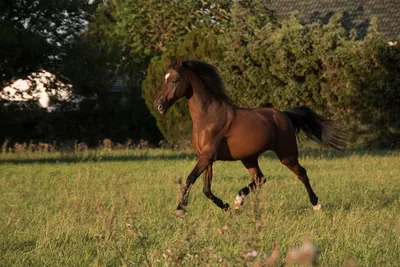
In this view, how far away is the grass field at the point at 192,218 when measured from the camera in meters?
5.79

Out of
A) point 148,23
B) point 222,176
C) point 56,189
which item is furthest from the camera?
point 148,23

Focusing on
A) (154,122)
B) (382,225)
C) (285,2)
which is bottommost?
(154,122)

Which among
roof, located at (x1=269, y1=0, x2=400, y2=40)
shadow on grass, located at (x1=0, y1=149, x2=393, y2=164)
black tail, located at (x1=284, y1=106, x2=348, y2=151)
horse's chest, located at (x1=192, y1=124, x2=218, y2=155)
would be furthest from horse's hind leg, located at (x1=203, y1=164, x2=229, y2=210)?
roof, located at (x1=269, y1=0, x2=400, y2=40)

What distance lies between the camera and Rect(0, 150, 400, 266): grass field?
19.0 feet

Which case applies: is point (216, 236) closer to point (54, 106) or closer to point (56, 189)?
point (56, 189)

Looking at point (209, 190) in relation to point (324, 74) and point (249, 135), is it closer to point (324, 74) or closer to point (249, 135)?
point (249, 135)

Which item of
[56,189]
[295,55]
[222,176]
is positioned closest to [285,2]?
[295,55]

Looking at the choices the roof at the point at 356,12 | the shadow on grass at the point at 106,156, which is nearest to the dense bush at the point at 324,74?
the shadow on grass at the point at 106,156

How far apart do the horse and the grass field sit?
0.45 metres

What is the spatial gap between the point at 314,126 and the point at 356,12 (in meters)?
18.0

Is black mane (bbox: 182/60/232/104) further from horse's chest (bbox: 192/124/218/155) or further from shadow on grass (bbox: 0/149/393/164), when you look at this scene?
shadow on grass (bbox: 0/149/393/164)

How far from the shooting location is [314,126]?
1113 centimetres

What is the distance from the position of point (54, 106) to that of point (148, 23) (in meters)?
8.24

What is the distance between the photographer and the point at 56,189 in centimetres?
1290
